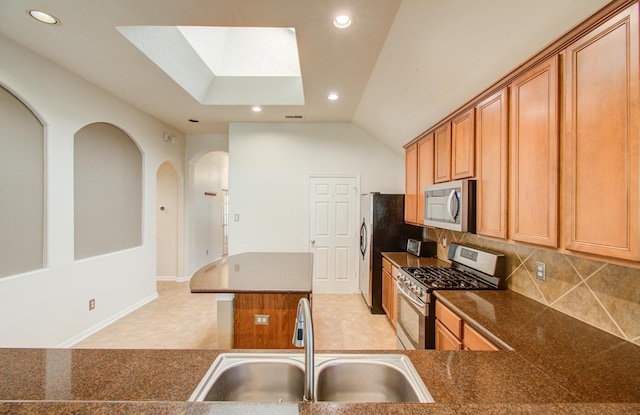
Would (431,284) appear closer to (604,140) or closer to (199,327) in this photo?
(604,140)

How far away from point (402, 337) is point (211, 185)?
5.25 m

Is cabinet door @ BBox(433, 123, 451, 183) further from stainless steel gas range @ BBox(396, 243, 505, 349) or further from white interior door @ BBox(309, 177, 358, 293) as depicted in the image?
white interior door @ BBox(309, 177, 358, 293)

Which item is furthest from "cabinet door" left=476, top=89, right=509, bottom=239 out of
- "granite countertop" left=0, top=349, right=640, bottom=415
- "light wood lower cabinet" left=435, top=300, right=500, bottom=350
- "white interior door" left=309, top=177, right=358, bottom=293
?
"white interior door" left=309, top=177, right=358, bottom=293

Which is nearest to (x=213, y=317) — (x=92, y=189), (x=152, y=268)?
(x=152, y=268)

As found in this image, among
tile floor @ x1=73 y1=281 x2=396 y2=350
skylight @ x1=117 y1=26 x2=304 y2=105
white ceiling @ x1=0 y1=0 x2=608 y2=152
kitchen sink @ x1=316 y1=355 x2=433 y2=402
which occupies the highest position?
skylight @ x1=117 y1=26 x2=304 y2=105

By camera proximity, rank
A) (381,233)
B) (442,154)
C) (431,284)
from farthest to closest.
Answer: (381,233) → (442,154) → (431,284)

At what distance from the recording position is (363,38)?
2174 mm

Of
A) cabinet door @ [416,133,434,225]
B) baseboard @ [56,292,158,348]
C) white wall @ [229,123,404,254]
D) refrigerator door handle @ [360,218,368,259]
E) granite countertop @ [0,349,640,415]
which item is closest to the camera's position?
granite countertop @ [0,349,640,415]

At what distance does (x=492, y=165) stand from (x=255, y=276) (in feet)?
6.62

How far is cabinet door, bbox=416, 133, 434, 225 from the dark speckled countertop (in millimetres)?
1853

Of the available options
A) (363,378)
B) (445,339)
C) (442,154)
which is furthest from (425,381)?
(442,154)

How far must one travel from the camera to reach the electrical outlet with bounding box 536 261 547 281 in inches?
68.3

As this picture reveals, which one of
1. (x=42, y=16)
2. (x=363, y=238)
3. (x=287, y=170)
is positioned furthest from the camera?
(x=287, y=170)

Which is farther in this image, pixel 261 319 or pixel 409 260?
pixel 409 260
